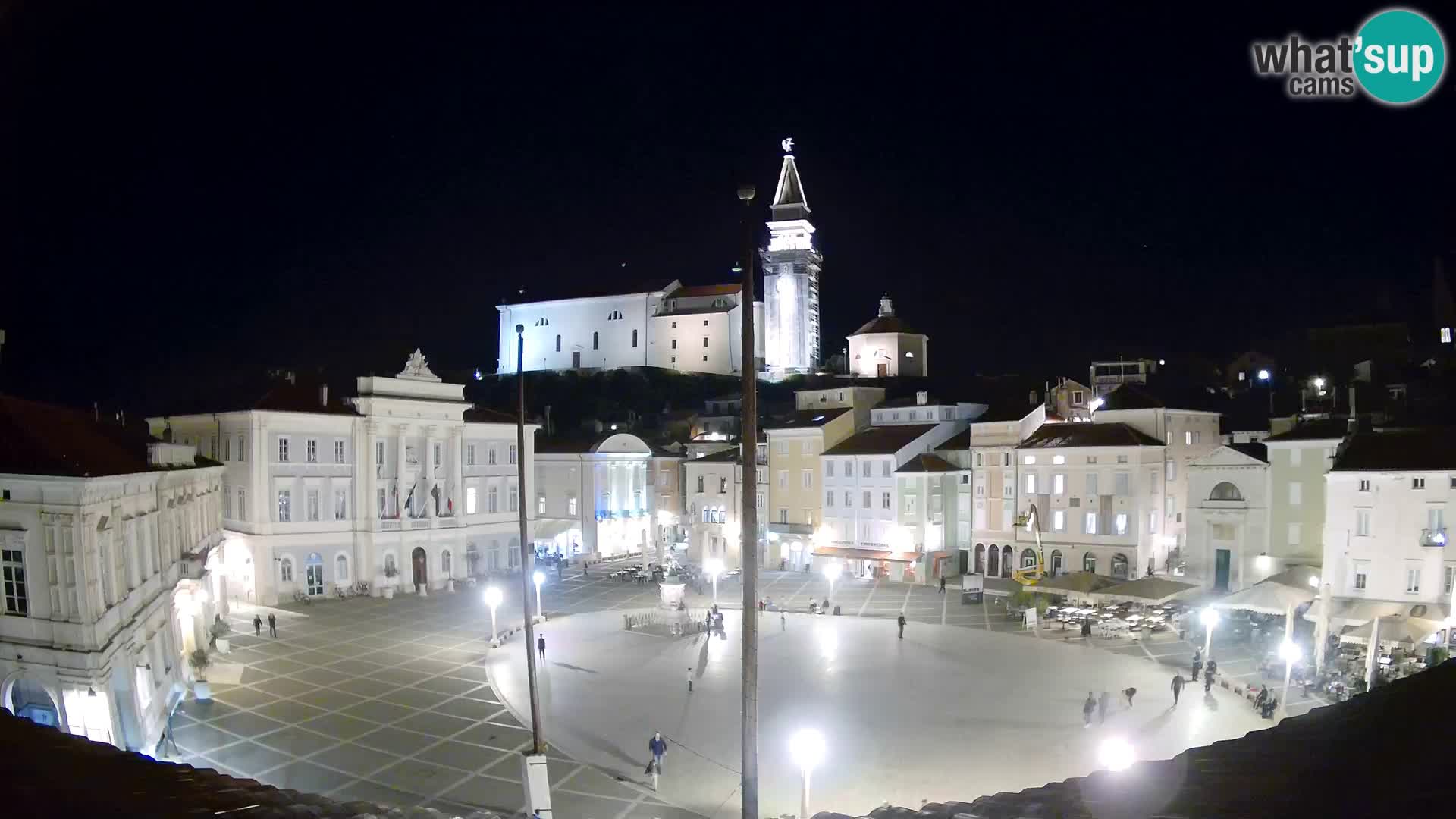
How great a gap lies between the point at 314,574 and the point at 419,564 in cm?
548

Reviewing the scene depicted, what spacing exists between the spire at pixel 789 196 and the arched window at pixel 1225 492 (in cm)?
6880

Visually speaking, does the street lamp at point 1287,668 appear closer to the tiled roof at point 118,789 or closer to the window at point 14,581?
the tiled roof at point 118,789

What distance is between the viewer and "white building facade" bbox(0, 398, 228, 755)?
1889cm

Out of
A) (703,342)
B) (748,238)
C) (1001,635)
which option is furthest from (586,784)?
(703,342)

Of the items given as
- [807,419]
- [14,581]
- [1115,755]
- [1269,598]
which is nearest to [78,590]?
[14,581]

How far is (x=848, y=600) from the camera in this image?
44312 millimetres

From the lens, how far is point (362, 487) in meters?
45.9

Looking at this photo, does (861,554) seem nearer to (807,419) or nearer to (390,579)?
(807,419)

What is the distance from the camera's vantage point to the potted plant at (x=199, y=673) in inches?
1015

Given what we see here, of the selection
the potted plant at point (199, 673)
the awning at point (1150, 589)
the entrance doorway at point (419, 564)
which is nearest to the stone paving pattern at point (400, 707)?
the potted plant at point (199, 673)

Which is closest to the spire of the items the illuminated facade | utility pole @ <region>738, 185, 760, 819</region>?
the illuminated facade

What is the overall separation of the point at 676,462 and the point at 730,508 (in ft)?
27.8

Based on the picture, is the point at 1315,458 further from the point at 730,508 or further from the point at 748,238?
the point at 748,238

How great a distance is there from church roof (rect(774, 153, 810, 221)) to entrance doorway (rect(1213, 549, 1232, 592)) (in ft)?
229
